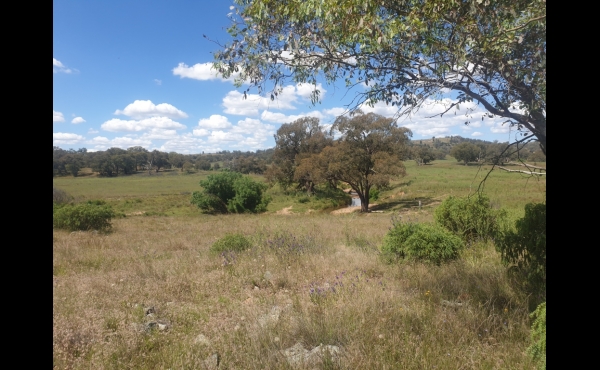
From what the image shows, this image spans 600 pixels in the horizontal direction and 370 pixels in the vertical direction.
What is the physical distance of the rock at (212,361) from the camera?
289cm

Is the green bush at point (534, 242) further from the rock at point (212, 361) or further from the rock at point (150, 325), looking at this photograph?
the rock at point (150, 325)

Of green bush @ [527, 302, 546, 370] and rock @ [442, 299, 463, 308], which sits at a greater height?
green bush @ [527, 302, 546, 370]

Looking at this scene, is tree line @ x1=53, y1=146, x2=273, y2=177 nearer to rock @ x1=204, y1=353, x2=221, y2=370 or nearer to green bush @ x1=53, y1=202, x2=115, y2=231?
green bush @ x1=53, y1=202, x2=115, y2=231

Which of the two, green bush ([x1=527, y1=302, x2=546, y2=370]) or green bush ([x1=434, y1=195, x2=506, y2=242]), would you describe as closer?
green bush ([x1=527, y1=302, x2=546, y2=370])

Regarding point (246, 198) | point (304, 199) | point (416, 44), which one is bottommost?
point (304, 199)

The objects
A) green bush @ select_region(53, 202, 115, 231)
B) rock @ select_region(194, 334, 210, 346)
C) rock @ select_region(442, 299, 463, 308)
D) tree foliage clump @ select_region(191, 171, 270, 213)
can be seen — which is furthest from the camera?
tree foliage clump @ select_region(191, 171, 270, 213)

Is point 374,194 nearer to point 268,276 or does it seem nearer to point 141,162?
point 268,276

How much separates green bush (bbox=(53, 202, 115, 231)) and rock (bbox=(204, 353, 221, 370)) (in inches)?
620

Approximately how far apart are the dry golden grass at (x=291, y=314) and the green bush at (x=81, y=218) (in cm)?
1055

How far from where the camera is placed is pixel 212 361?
9.73ft

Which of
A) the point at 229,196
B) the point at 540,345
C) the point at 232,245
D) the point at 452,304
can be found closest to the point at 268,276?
the point at 232,245

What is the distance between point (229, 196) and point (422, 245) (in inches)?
1272

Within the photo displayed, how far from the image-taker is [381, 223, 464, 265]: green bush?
627 cm

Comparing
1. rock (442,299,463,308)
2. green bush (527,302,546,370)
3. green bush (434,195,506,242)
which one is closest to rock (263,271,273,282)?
rock (442,299,463,308)
